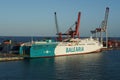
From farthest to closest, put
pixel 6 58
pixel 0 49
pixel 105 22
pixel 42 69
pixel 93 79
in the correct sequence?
1. pixel 105 22
2. pixel 0 49
3. pixel 6 58
4. pixel 42 69
5. pixel 93 79

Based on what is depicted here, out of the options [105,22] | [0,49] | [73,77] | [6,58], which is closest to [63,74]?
[73,77]

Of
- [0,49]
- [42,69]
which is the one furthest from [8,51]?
[42,69]

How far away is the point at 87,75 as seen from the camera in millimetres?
43125

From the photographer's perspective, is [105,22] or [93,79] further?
[105,22]

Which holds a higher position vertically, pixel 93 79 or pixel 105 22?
pixel 105 22

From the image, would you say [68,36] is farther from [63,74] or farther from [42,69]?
[63,74]

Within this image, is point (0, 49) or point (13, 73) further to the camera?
point (0, 49)

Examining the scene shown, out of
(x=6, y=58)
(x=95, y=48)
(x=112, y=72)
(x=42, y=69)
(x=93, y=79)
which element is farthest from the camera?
(x=95, y=48)

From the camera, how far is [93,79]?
1577 inches

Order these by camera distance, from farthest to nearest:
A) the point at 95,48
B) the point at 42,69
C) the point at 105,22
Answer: the point at 105,22, the point at 95,48, the point at 42,69

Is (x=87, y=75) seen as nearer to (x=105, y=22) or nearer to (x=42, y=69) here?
(x=42, y=69)

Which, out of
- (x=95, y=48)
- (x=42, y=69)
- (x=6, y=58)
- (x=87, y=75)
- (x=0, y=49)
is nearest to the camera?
(x=87, y=75)

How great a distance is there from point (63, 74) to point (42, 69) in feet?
21.1

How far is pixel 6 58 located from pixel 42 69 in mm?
14014
